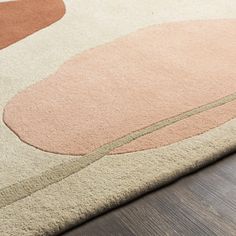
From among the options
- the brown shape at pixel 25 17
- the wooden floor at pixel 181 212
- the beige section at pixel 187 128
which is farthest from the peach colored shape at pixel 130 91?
the brown shape at pixel 25 17

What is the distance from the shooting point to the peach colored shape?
1.07 metres

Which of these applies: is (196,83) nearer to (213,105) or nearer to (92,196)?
(213,105)

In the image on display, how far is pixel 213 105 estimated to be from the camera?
1.17 meters

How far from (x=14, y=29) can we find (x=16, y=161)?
778mm

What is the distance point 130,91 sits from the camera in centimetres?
124

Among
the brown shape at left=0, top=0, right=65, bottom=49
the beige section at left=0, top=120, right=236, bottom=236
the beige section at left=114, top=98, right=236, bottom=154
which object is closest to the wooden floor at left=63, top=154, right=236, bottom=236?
the beige section at left=0, top=120, right=236, bottom=236

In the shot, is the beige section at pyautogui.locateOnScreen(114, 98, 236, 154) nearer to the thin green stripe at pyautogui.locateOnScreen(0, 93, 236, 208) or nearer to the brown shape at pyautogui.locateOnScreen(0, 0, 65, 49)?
the thin green stripe at pyautogui.locateOnScreen(0, 93, 236, 208)

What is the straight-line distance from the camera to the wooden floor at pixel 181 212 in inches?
32.7

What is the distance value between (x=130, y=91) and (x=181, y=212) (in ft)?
1.53

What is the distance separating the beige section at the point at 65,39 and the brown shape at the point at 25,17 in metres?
0.03

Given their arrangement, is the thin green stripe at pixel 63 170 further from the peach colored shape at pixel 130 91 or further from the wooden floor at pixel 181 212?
the wooden floor at pixel 181 212

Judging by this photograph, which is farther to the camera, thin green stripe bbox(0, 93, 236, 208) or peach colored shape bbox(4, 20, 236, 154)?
peach colored shape bbox(4, 20, 236, 154)

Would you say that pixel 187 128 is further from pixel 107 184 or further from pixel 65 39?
pixel 65 39

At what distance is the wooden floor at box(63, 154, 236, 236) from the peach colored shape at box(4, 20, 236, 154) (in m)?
0.15
